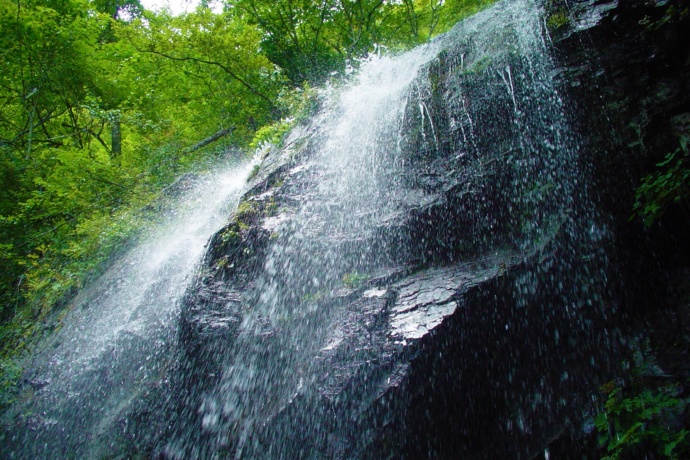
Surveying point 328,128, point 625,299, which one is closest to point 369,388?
point 625,299

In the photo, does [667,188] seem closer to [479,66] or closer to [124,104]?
[479,66]

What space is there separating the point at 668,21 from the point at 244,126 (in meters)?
9.60

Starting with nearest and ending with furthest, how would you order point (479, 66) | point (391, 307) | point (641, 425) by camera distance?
point (641, 425) → point (391, 307) → point (479, 66)

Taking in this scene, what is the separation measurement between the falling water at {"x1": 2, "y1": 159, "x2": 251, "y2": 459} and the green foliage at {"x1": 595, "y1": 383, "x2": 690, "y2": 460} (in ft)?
16.8

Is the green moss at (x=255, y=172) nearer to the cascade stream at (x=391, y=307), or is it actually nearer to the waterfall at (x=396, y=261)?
the cascade stream at (x=391, y=307)

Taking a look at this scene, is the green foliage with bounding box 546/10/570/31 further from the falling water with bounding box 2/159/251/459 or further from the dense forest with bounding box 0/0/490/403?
the falling water with bounding box 2/159/251/459

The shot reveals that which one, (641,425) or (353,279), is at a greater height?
(353,279)

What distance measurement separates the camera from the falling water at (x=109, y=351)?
16.1 feet

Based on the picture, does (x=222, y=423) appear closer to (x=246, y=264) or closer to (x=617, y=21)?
(x=246, y=264)

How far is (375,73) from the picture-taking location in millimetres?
7953

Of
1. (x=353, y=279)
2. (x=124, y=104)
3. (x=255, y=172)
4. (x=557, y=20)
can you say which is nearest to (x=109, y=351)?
(x=255, y=172)

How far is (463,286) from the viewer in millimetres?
3830

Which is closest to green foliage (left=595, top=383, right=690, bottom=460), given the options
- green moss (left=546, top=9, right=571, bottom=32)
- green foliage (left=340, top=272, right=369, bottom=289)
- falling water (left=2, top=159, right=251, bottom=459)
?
green foliage (left=340, top=272, right=369, bottom=289)

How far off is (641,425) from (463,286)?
1909mm
